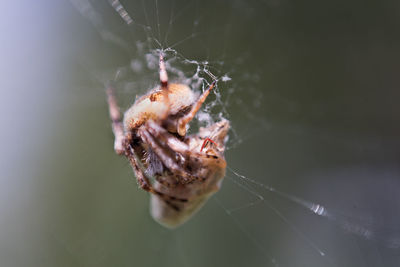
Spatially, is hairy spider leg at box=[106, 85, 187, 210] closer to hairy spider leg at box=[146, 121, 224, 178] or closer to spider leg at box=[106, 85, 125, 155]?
spider leg at box=[106, 85, 125, 155]

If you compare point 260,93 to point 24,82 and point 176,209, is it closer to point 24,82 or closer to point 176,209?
point 176,209

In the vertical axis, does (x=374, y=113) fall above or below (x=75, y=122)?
below

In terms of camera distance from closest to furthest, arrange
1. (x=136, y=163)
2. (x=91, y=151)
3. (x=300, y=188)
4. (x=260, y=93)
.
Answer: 1. (x=136, y=163)
2. (x=300, y=188)
3. (x=260, y=93)
4. (x=91, y=151)

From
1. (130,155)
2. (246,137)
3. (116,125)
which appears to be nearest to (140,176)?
(130,155)

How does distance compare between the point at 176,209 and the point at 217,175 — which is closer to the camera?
the point at 217,175

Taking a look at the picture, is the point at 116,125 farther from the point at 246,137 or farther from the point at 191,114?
the point at 246,137

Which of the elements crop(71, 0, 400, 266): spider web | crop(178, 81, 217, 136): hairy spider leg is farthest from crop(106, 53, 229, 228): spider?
crop(71, 0, 400, 266): spider web

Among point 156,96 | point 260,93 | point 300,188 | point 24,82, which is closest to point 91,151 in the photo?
point 24,82
